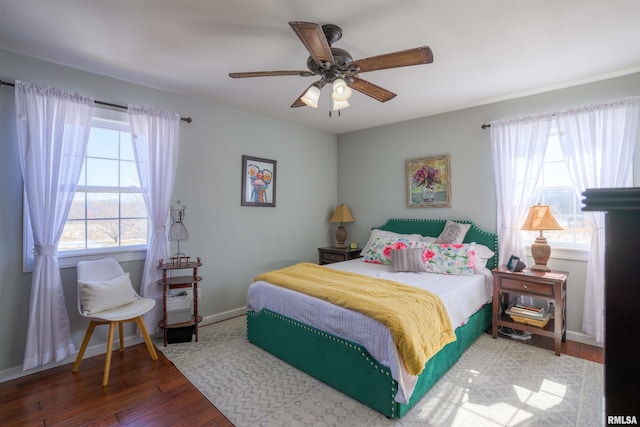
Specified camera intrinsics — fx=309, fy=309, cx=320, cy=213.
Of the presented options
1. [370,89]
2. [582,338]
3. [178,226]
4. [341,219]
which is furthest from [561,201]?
[178,226]

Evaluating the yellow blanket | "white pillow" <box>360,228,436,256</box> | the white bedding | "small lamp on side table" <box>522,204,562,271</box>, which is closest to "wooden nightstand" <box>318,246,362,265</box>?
"white pillow" <box>360,228,436,256</box>

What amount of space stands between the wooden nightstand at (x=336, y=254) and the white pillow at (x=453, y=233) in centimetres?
123

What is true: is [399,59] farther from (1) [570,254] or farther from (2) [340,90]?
(1) [570,254]

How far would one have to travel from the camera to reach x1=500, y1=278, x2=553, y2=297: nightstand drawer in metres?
2.77

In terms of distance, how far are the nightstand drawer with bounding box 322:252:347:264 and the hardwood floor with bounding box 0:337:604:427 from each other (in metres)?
2.46

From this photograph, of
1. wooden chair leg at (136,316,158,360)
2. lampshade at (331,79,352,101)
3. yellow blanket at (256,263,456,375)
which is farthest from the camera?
wooden chair leg at (136,316,158,360)

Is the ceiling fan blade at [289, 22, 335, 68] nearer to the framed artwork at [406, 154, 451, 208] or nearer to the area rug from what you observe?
the area rug

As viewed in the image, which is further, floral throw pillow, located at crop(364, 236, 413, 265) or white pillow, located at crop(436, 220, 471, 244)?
floral throw pillow, located at crop(364, 236, 413, 265)

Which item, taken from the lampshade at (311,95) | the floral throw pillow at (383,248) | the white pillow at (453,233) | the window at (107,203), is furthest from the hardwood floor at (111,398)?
the lampshade at (311,95)

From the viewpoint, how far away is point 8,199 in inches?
95.2

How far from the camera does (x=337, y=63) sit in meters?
1.97

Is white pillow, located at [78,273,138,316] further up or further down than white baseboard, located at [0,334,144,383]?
further up

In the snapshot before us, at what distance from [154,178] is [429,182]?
3.24 metres

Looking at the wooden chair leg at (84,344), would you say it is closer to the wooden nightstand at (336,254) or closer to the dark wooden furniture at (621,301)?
the wooden nightstand at (336,254)
